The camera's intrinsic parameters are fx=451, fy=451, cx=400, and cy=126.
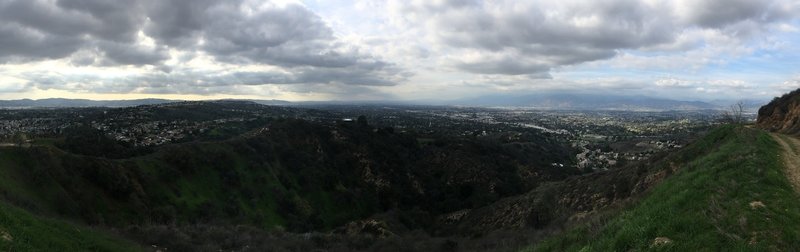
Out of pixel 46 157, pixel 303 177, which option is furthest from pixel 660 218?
pixel 303 177

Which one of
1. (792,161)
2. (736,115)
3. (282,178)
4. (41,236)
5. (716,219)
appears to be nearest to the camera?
(716,219)

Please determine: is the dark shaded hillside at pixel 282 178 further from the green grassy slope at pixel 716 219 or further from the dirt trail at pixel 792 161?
the dirt trail at pixel 792 161

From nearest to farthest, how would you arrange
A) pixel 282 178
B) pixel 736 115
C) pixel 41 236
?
pixel 41 236 → pixel 736 115 → pixel 282 178

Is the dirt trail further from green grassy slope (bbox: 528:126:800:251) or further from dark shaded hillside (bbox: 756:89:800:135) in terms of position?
dark shaded hillside (bbox: 756:89:800:135)

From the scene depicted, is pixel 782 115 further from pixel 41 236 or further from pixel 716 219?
pixel 41 236

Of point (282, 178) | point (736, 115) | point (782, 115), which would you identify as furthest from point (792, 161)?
point (282, 178)

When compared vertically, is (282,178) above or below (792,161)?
below

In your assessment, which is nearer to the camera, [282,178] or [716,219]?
[716,219]

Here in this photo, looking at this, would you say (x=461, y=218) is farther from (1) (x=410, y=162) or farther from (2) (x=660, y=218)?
(2) (x=660, y=218)
